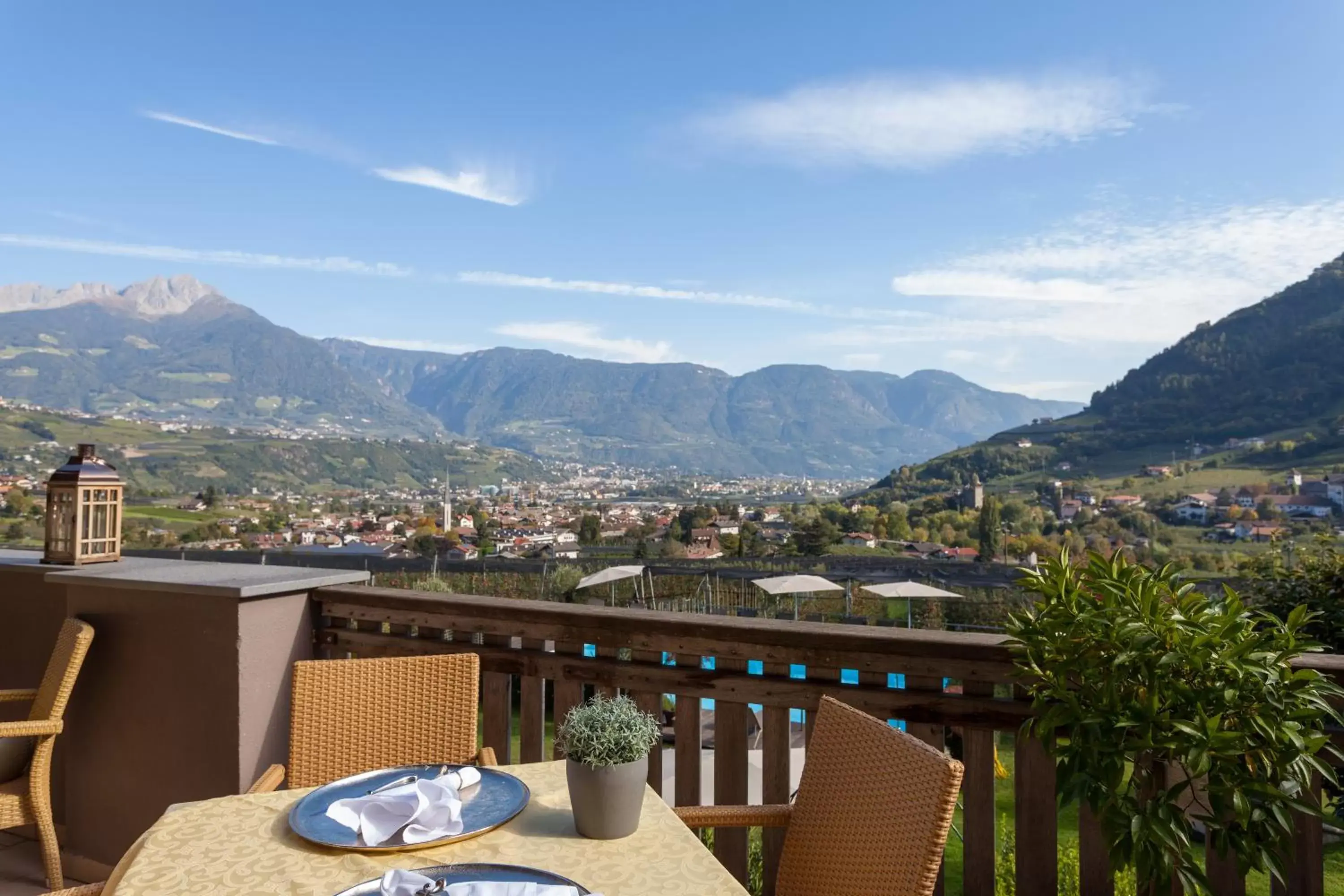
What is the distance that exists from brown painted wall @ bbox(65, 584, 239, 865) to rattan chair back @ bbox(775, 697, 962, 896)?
204cm

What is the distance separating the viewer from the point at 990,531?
25344 mm

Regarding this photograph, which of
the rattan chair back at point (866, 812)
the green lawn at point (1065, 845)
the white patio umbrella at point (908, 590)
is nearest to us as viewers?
the rattan chair back at point (866, 812)

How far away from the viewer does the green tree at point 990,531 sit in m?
24.2

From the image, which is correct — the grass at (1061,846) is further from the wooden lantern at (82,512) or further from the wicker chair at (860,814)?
the wicker chair at (860,814)

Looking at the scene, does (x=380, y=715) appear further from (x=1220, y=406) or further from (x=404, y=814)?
(x=1220, y=406)

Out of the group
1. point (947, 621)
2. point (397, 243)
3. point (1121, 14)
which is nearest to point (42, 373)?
point (397, 243)

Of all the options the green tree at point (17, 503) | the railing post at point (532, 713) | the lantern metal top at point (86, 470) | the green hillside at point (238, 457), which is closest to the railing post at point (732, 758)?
the railing post at point (532, 713)

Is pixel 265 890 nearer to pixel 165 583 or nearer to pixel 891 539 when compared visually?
pixel 165 583

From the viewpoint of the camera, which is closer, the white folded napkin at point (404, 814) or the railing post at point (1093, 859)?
the white folded napkin at point (404, 814)

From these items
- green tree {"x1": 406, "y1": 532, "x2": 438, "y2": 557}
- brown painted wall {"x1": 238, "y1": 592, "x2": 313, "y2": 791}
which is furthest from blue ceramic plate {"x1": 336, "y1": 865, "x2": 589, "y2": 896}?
green tree {"x1": 406, "y1": 532, "x2": 438, "y2": 557}

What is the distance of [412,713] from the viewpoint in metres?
2.22

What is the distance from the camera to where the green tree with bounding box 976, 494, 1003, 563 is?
2425cm

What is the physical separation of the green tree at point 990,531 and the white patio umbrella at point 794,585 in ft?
26.7

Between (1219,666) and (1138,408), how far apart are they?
51.9m
